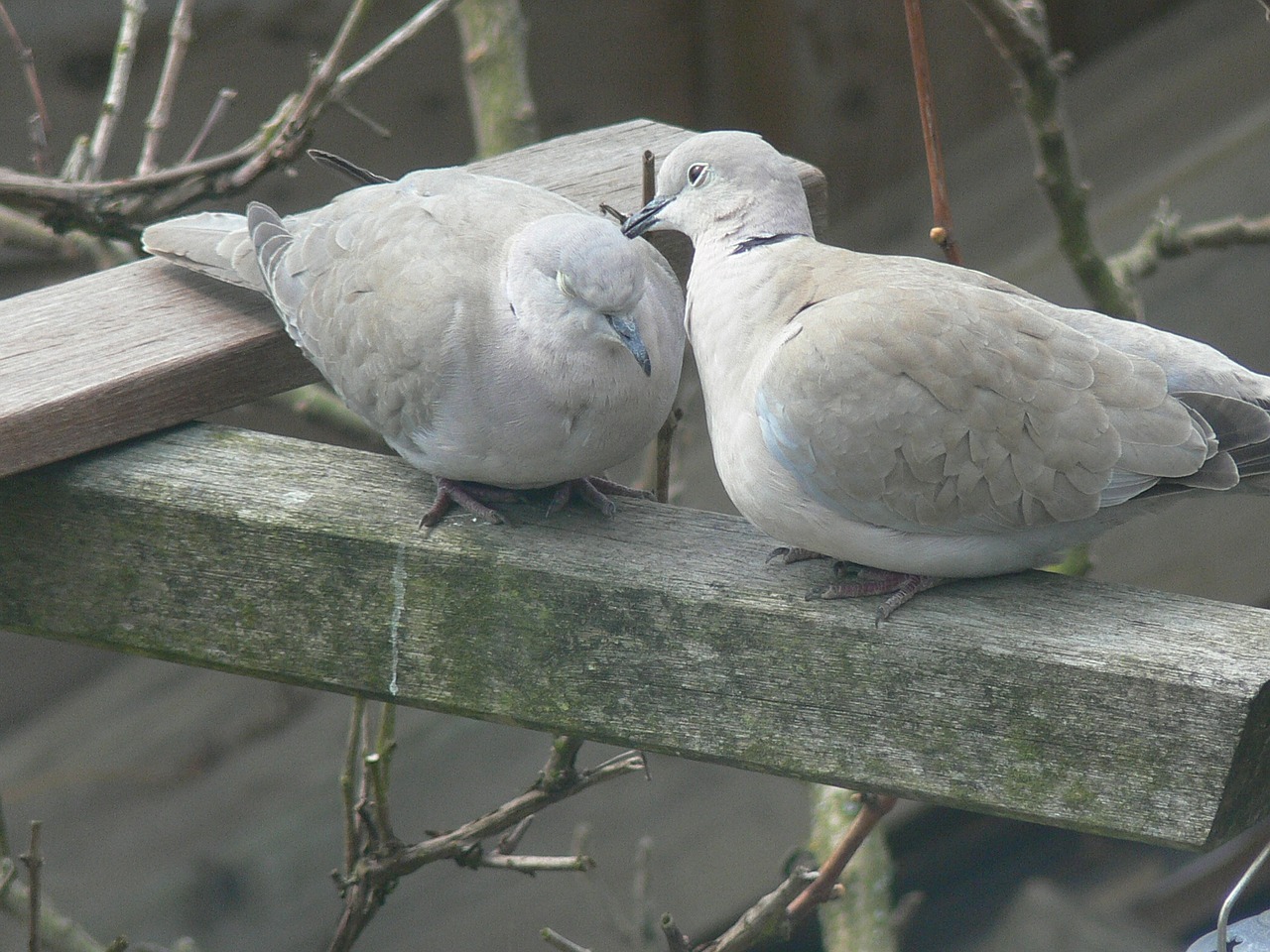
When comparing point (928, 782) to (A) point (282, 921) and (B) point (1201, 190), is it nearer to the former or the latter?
(A) point (282, 921)

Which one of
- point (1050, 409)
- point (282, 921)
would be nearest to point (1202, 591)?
point (282, 921)

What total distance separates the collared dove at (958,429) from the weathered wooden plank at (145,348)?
26.6 inches

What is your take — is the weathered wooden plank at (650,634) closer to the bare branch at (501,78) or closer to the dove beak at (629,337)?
the dove beak at (629,337)

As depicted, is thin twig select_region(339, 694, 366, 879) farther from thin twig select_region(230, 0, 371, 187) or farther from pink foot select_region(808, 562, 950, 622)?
thin twig select_region(230, 0, 371, 187)

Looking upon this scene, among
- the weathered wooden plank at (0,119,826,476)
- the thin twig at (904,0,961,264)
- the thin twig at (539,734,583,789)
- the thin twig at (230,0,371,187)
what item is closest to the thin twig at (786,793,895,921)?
the thin twig at (539,734,583,789)

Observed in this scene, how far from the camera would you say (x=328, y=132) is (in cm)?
409

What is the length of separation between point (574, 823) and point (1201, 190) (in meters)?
2.68

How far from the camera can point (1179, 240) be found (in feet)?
9.53

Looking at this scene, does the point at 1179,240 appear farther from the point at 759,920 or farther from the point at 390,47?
the point at 759,920

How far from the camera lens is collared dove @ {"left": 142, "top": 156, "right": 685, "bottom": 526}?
1.82 metres

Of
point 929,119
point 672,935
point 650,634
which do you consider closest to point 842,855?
point 672,935

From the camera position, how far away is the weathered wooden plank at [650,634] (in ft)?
4.61

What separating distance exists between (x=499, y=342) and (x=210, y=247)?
0.59 meters

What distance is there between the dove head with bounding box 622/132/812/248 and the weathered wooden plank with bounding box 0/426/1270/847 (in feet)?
1.17
